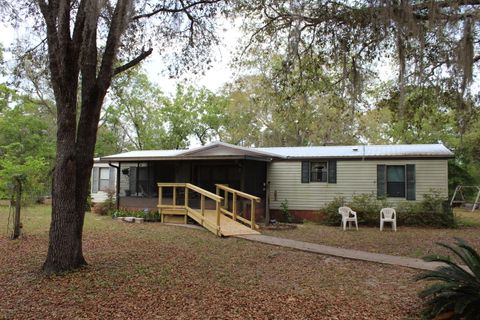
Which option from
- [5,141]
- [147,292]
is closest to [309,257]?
[147,292]

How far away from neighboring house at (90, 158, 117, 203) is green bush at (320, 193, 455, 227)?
10607 mm

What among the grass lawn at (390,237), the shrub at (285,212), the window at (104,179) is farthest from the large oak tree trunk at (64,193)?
the window at (104,179)

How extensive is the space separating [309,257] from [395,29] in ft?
14.6

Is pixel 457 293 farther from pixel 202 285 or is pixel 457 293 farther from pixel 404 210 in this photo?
pixel 404 210

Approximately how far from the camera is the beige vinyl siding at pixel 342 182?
13828mm

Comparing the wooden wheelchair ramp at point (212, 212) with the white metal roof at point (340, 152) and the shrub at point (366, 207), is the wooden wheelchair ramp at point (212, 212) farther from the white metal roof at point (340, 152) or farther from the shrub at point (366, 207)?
the shrub at point (366, 207)

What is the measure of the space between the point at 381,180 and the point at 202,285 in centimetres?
1056

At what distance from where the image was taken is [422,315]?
4.32 metres

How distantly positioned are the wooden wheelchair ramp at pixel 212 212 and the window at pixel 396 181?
524 cm

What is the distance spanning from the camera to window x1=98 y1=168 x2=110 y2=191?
65.0 feet

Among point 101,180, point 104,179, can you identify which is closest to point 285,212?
Result: point 104,179

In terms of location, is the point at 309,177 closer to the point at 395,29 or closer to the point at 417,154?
the point at 417,154

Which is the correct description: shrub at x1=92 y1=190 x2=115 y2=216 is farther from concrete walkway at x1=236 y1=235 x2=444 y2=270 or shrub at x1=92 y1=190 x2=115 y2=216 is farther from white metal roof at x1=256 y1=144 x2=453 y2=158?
concrete walkway at x1=236 y1=235 x2=444 y2=270

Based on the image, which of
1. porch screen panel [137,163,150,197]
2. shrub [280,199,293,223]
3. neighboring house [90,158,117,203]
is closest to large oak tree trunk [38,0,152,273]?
porch screen panel [137,163,150,197]
